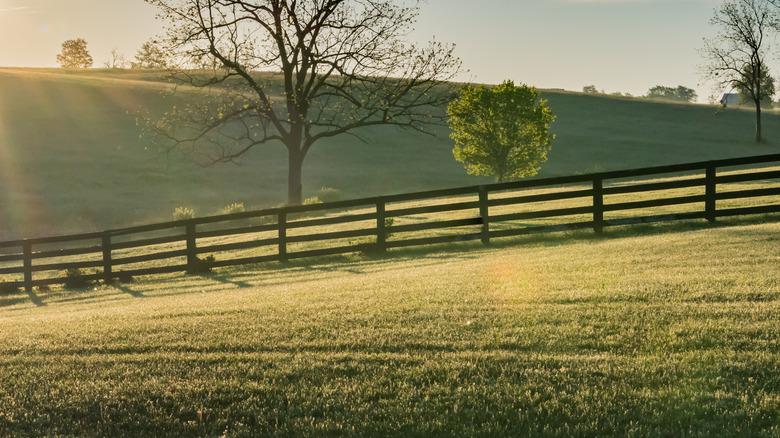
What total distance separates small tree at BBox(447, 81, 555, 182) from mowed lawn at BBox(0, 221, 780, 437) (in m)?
36.1

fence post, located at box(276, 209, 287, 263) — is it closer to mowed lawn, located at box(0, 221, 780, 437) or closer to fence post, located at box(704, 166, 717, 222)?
mowed lawn, located at box(0, 221, 780, 437)

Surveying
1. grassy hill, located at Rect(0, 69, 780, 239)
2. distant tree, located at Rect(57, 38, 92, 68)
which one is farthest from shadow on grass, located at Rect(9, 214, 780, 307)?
distant tree, located at Rect(57, 38, 92, 68)

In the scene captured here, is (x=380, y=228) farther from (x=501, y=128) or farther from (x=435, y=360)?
(x=501, y=128)

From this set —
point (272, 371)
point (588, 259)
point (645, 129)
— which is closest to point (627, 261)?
point (588, 259)

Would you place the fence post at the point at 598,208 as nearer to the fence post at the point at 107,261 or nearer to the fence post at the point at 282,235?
the fence post at the point at 282,235

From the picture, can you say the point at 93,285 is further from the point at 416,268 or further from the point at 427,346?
the point at 427,346

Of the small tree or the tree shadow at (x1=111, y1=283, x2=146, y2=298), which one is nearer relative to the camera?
the tree shadow at (x1=111, y1=283, x2=146, y2=298)

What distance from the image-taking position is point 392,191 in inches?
2058

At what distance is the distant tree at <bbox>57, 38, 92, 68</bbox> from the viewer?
147 meters

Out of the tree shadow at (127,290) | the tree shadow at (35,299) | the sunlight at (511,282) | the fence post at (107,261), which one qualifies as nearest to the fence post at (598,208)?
the sunlight at (511,282)

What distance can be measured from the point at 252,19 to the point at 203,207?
17037 millimetres

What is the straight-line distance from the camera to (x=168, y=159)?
43.5 meters

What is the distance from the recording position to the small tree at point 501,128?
4697cm

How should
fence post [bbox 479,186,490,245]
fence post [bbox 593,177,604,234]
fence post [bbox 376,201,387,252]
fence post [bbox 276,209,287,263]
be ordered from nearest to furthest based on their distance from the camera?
1. fence post [bbox 593,177,604,234]
2. fence post [bbox 479,186,490,245]
3. fence post [bbox 376,201,387,252]
4. fence post [bbox 276,209,287,263]
